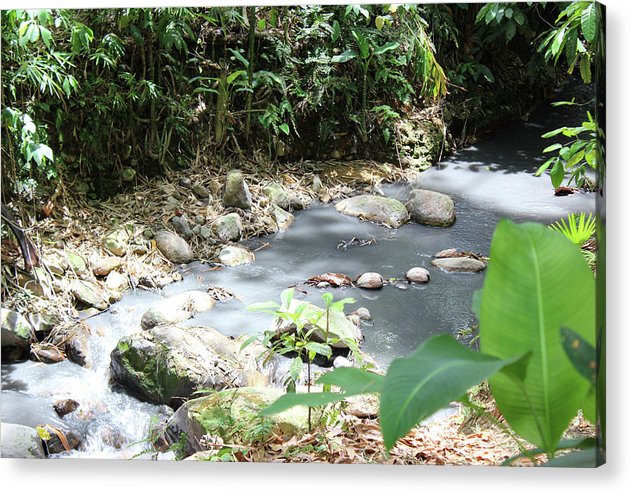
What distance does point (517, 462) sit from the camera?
76.1 inches

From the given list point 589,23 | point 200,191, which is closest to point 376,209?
point 200,191

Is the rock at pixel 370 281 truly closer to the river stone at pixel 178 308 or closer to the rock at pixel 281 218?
the rock at pixel 281 218

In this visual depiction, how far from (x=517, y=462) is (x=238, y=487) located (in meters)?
0.75

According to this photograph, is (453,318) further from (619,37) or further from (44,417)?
(44,417)

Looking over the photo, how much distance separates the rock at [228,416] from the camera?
6.63 feet

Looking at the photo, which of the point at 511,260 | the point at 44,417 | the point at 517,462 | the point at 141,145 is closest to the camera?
the point at 511,260

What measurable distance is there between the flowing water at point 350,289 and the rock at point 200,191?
0.69ft

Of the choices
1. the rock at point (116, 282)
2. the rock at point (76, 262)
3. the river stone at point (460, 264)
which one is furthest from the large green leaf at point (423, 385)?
the rock at point (76, 262)

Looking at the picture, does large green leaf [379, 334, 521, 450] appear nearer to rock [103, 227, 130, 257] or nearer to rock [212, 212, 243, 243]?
rock [212, 212, 243, 243]

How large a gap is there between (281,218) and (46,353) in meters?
0.77

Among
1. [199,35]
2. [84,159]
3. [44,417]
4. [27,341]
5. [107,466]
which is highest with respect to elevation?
[199,35]

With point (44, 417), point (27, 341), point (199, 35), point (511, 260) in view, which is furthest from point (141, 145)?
point (511, 260)

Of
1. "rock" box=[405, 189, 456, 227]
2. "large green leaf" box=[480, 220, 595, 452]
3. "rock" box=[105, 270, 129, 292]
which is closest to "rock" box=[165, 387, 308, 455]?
"rock" box=[105, 270, 129, 292]

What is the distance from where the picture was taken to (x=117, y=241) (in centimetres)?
218
